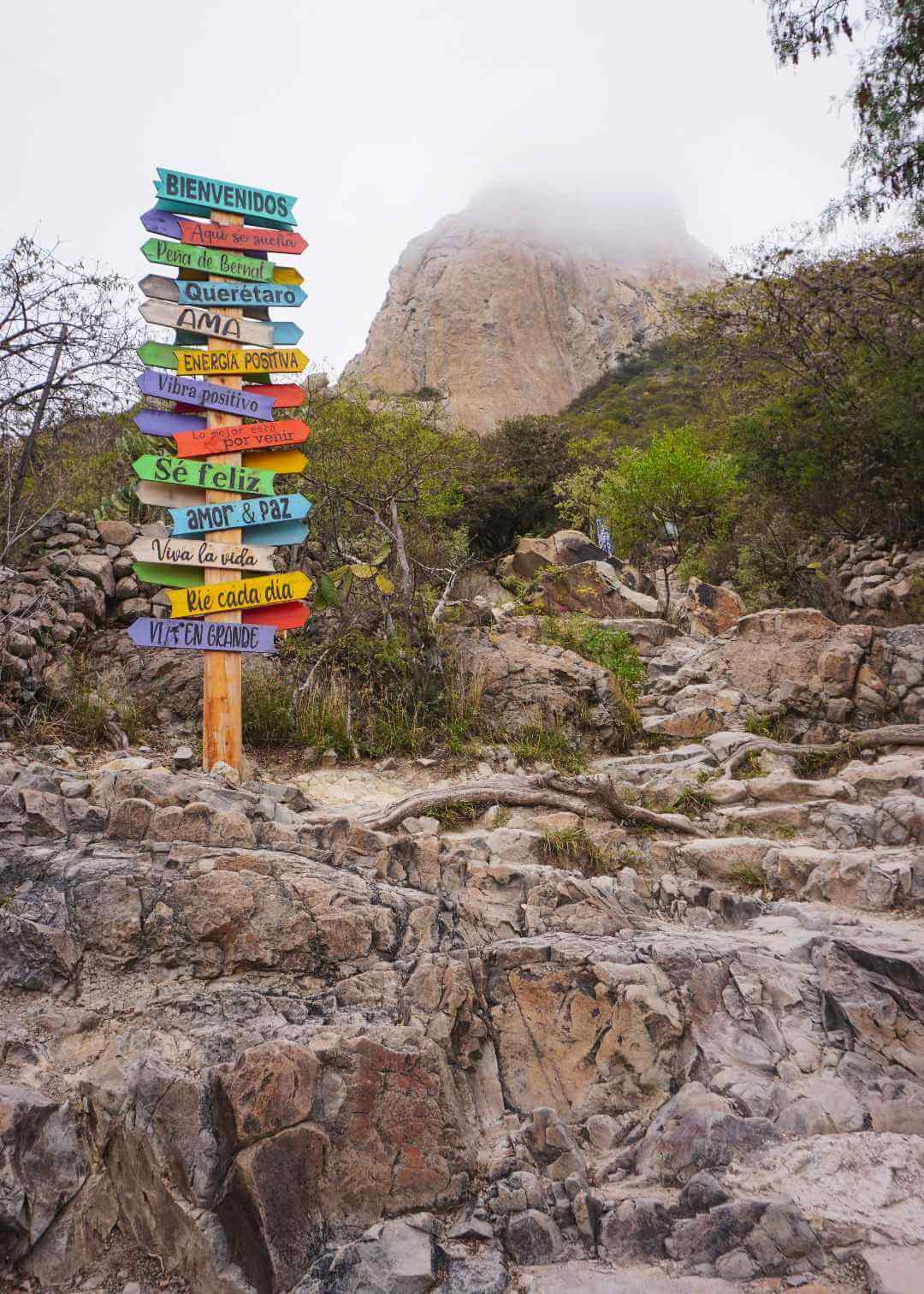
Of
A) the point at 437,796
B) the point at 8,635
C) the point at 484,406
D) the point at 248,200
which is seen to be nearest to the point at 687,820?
the point at 437,796

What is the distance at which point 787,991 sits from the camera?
3.01m

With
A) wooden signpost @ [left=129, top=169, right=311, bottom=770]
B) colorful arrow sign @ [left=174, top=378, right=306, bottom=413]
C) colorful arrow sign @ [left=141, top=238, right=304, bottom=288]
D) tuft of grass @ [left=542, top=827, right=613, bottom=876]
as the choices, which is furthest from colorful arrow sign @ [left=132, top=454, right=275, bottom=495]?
tuft of grass @ [left=542, top=827, right=613, bottom=876]

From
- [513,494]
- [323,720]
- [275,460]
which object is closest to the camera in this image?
[275,460]

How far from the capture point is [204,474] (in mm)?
5805

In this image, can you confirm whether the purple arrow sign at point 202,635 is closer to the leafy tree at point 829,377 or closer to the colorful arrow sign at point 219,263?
the colorful arrow sign at point 219,263

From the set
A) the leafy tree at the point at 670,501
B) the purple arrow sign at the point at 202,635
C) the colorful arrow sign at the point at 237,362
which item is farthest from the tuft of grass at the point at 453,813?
→ the leafy tree at the point at 670,501

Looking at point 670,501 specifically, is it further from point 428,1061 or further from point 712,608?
point 428,1061

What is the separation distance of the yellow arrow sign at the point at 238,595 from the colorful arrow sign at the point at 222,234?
265 cm

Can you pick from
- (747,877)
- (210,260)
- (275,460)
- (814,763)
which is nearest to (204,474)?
(275,460)

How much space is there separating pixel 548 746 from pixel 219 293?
4.42 m

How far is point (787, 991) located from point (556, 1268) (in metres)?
1.47

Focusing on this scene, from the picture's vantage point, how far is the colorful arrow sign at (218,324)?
5.83 m

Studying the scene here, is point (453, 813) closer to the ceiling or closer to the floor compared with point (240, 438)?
closer to the floor

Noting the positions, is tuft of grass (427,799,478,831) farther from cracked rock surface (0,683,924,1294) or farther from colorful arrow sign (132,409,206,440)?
colorful arrow sign (132,409,206,440)
